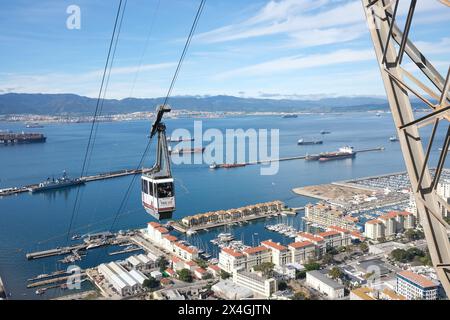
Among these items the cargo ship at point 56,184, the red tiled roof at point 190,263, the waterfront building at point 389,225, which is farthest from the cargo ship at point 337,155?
the red tiled roof at point 190,263

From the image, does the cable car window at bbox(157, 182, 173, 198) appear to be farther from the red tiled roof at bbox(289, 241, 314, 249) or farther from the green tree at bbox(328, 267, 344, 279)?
the red tiled roof at bbox(289, 241, 314, 249)

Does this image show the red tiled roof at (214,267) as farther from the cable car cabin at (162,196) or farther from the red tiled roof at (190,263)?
the cable car cabin at (162,196)

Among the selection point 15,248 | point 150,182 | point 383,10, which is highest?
point 383,10

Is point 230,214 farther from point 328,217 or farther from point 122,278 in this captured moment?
point 122,278

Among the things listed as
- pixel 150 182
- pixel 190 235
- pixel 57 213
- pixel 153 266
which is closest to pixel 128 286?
pixel 153 266

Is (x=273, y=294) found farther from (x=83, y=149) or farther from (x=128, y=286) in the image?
(x=83, y=149)

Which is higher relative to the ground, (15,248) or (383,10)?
(383,10)

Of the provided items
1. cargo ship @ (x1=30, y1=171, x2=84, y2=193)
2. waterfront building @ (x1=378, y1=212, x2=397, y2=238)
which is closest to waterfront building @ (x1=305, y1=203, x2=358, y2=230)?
waterfront building @ (x1=378, y1=212, x2=397, y2=238)
